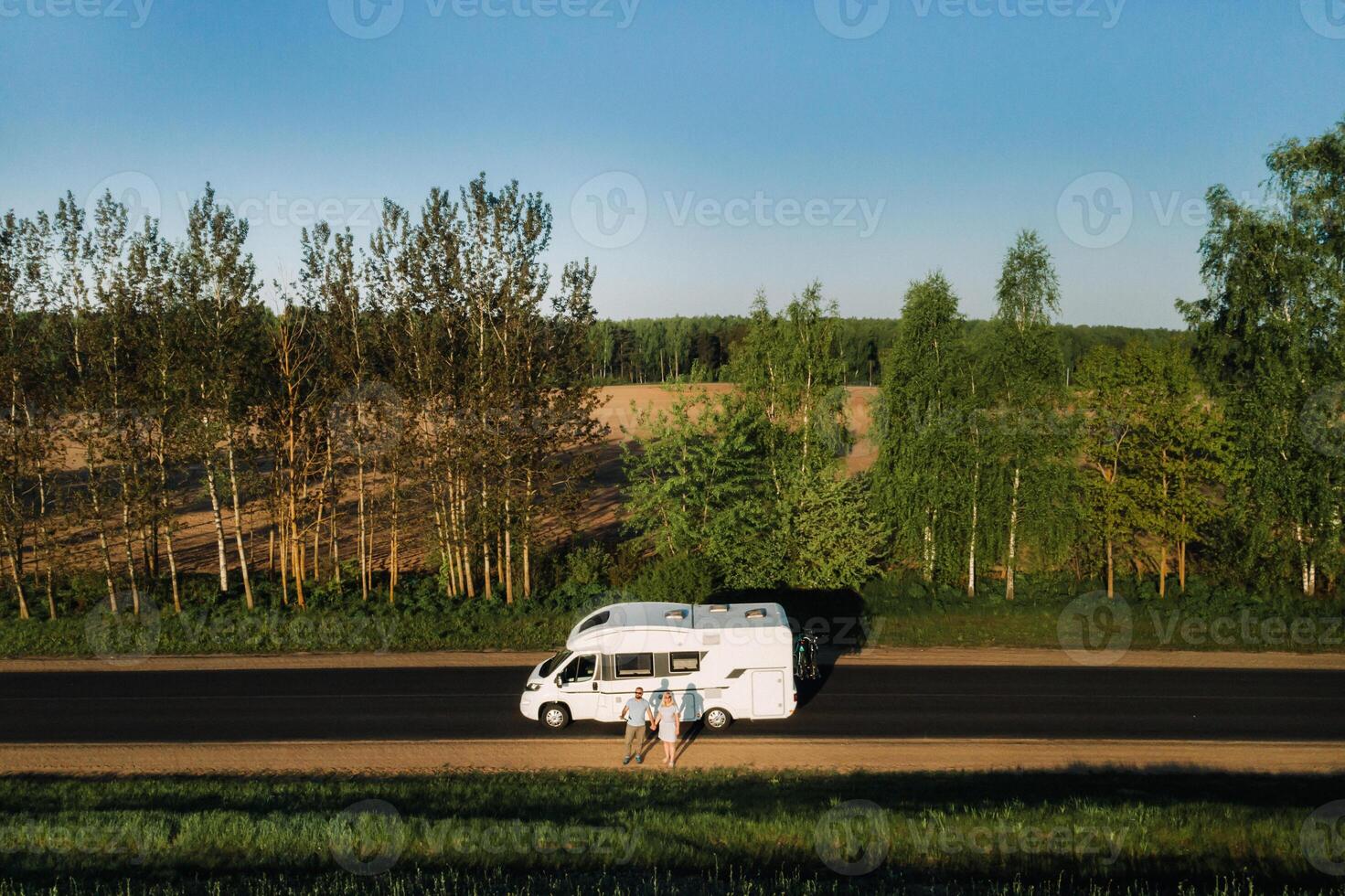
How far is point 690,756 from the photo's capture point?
16.6 meters

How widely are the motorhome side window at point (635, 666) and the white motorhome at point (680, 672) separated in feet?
0.06

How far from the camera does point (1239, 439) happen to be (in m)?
27.1

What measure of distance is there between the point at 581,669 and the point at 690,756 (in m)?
2.85

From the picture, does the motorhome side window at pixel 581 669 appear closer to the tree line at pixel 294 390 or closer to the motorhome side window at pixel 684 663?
the motorhome side window at pixel 684 663

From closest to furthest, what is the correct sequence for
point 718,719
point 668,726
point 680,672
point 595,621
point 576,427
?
point 668,726 → point 680,672 → point 718,719 → point 595,621 → point 576,427

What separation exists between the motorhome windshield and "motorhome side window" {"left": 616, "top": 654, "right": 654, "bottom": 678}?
3.60ft

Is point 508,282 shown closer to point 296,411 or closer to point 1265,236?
point 296,411

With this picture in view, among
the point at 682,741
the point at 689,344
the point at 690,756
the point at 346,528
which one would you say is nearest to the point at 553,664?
the point at 682,741

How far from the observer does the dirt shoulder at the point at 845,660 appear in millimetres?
22453

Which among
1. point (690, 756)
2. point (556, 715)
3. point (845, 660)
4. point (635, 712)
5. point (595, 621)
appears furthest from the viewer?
point (845, 660)

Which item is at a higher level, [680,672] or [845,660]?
[680,672]

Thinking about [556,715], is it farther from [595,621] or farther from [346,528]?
[346,528]

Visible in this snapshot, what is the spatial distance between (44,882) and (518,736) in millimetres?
8525

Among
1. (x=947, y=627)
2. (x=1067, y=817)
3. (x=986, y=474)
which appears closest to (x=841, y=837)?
(x=1067, y=817)
